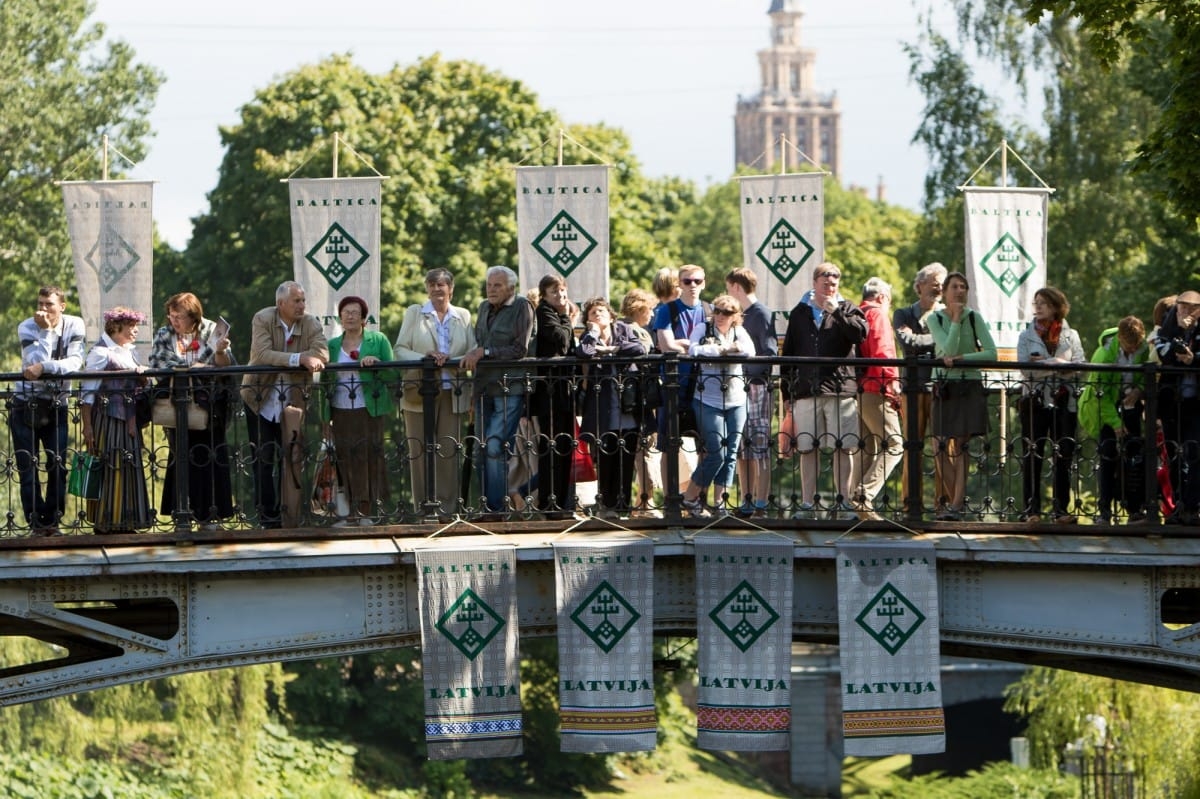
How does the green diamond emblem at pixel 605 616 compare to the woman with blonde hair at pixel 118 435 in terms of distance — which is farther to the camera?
the green diamond emblem at pixel 605 616

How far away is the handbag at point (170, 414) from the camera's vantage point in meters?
14.7

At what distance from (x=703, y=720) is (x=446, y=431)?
2.60 m

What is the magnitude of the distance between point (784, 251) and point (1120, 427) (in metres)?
5.29

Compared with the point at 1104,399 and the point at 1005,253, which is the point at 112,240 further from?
the point at 1104,399

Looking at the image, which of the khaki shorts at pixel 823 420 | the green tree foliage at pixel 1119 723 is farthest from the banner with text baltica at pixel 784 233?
the green tree foliage at pixel 1119 723

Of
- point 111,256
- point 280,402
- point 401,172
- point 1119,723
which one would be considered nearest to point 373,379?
point 280,402

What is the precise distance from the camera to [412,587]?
14938 mm

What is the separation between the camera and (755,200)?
788 inches

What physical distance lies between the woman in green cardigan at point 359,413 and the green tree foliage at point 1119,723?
595 inches

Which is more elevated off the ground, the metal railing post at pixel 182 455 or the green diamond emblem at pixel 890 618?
the metal railing post at pixel 182 455

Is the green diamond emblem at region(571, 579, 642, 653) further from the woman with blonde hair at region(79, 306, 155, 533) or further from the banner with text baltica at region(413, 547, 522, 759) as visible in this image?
the woman with blonde hair at region(79, 306, 155, 533)

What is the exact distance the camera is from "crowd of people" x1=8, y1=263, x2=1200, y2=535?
1477cm

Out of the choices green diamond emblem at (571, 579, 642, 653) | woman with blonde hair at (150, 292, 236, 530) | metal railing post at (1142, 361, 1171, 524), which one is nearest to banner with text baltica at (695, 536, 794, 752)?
green diamond emblem at (571, 579, 642, 653)

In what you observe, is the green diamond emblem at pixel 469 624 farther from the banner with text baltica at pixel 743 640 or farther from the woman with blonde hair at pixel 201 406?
the woman with blonde hair at pixel 201 406
